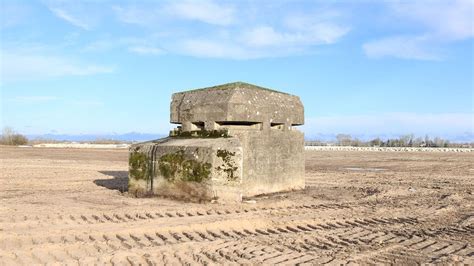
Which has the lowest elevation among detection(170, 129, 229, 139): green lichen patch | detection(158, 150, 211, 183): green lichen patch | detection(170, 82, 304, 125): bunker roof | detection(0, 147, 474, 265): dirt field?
detection(0, 147, 474, 265): dirt field

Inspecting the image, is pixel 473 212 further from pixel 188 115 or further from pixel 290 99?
pixel 188 115

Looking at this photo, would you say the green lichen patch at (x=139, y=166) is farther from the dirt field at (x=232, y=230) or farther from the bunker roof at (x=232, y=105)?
the bunker roof at (x=232, y=105)

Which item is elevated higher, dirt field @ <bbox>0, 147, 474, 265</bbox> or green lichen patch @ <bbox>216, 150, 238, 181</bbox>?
green lichen patch @ <bbox>216, 150, 238, 181</bbox>

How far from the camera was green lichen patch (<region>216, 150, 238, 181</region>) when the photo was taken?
24.7 feet

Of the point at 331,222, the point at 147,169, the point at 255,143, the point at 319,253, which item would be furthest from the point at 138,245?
the point at 255,143

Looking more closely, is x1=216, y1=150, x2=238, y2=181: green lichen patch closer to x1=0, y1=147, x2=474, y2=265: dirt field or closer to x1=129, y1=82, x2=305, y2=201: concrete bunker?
x1=129, y1=82, x2=305, y2=201: concrete bunker

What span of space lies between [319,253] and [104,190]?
19.9 ft

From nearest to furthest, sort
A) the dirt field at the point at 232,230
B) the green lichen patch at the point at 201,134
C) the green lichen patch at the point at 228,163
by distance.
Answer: the dirt field at the point at 232,230 < the green lichen patch at the point at 228,163 < the green lichen patch at the point at 201,134

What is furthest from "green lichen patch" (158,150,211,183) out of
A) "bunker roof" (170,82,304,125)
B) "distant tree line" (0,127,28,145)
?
"distant tree line" (0,127,28,145)

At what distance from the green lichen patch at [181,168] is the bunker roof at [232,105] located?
112cm

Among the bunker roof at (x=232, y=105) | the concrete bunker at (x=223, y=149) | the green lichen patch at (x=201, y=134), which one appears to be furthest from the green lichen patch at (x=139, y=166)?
the bunker roof at (x=232, y=105)

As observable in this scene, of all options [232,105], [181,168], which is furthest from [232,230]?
[232,105]

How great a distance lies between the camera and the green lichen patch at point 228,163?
7.54 m

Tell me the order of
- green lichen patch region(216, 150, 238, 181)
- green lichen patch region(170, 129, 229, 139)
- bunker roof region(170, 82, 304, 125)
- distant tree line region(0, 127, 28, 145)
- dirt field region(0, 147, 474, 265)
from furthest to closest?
1. distant tree line region(0, 127, 28, 145)
2. bunker roof region(170, 82, 304, 125)
3. green lichen patch region(170, 129, 229, 139)
4. green lichen patch region(216, 150, 238, 181)
5. dirt field region(0, 147, 474, 265)
